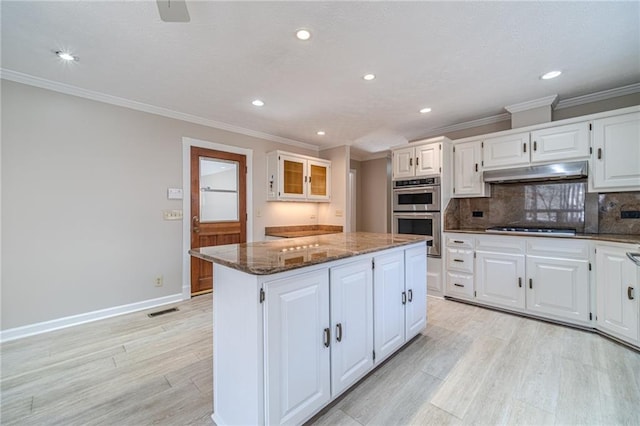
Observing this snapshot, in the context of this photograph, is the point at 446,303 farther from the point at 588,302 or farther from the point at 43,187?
the point at 43,187

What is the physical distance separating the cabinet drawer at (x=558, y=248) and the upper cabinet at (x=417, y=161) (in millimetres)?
1380

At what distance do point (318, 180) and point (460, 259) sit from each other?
2681 mm

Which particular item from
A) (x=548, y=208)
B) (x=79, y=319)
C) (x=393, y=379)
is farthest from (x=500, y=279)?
(x=79, y=319)

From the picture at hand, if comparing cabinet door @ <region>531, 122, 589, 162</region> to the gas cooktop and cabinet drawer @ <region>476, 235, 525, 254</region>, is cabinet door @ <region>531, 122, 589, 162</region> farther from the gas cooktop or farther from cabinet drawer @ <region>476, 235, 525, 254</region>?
cabinet drawer @ <region>476, 235, 525, 254</region>

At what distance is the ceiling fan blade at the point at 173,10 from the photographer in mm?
1293

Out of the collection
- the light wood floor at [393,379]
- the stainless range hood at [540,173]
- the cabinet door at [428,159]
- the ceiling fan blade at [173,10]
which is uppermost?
the ceiling fan blade at [173,10]

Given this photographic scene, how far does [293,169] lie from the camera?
4.52 m

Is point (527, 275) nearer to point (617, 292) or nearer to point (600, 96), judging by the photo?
point (617, 292)

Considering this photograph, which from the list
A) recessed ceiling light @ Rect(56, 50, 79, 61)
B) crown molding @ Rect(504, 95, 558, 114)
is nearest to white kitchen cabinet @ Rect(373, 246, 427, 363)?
crown molding @ Rect(504, 95, 558, 114)

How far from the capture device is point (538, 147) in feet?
9.98

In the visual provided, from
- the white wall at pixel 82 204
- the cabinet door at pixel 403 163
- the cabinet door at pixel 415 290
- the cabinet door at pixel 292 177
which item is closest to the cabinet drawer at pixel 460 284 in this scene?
the cabinet door at pixel 415 290

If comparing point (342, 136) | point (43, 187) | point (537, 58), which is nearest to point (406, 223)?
point (342, 136)

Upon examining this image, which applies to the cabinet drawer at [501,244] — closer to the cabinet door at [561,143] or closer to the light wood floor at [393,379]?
the light wood floor at [393,379]

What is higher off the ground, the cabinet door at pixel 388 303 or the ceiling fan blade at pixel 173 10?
the ceiling fan blade at pixel 173 10
